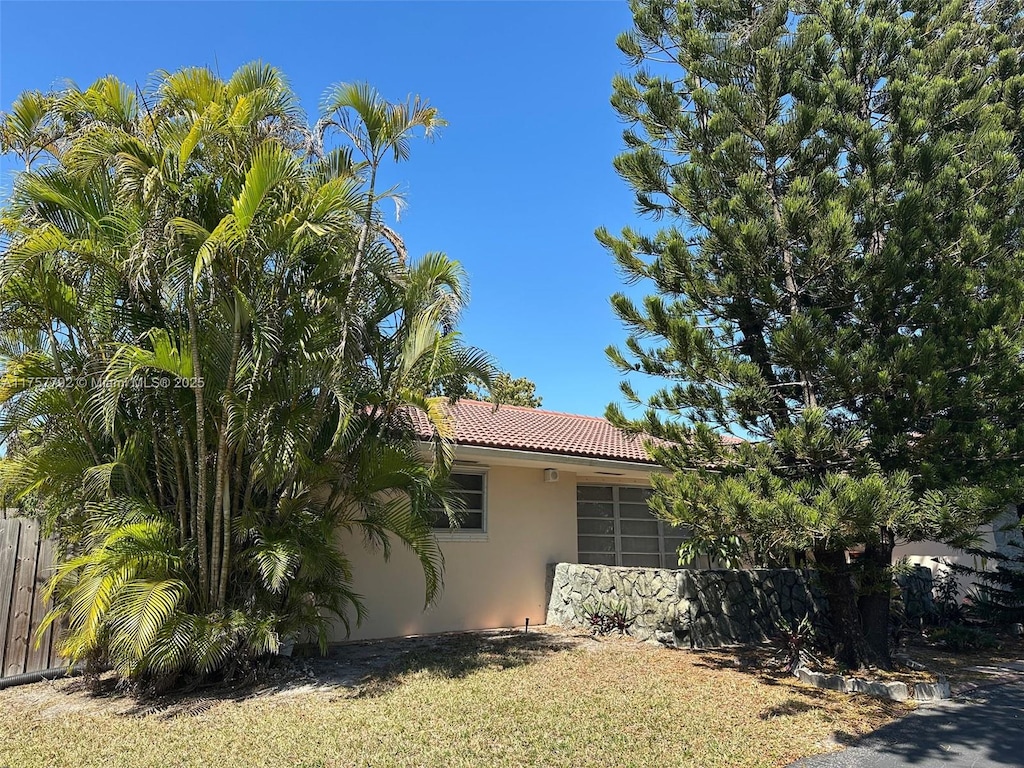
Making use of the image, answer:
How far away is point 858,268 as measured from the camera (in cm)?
752

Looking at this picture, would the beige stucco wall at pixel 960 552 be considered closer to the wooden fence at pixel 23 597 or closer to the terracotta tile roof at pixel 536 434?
the terracotta tile roof at pixel 536 434

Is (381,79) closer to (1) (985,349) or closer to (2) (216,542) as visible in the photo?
(2) (216,542)

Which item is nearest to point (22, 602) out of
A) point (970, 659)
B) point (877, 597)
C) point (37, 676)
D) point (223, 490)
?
point (37, 676)

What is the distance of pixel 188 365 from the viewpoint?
6457 mm

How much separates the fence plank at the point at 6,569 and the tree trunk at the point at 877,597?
10.2m

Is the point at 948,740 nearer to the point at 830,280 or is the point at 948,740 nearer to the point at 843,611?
the point at 843,611

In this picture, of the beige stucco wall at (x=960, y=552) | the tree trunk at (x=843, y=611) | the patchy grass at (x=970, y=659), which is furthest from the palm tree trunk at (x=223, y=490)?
the beige stucco wall at (x=960, y=552)

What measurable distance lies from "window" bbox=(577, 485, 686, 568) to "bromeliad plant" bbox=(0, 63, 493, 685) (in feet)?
18.6

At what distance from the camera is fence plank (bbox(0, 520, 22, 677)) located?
296 inches

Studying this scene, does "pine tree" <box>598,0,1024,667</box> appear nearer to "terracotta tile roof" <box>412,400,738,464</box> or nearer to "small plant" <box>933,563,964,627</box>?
"terracotta tile roof" <box>412,400,738,464</box>

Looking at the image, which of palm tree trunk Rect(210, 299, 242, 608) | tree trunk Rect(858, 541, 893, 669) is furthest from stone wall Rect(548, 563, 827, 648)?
palm tree trunk Rect(210, 299, 242, 608)

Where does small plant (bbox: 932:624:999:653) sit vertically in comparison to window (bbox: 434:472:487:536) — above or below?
below

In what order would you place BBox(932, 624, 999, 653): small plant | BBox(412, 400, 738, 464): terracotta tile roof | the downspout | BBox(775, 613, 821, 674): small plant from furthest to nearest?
BBox(412, 400, 738, 464): terracotta tile roof < BBox(932, 624, 999, 653): small plant < BBox(775, 613, 821, 674): small plant < the downspout

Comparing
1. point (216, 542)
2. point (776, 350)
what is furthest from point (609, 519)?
point (216, 542)
